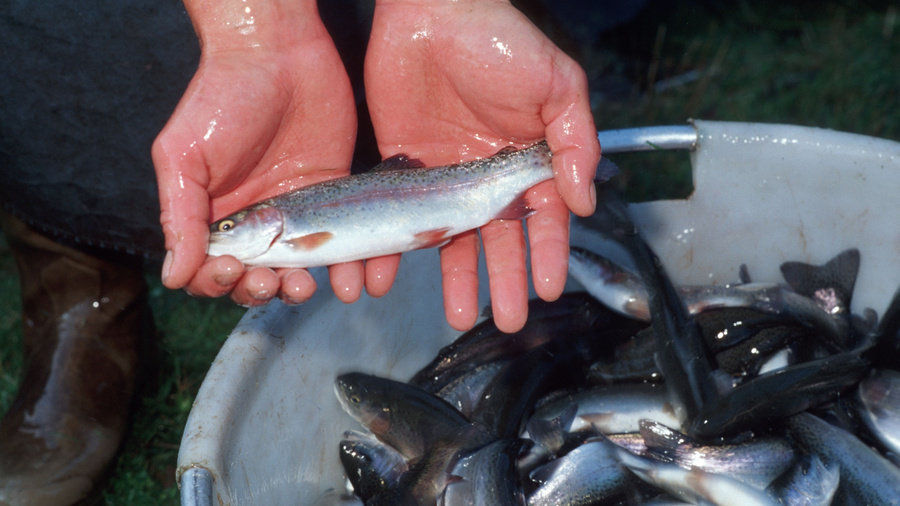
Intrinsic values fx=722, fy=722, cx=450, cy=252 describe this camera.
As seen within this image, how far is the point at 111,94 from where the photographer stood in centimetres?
319

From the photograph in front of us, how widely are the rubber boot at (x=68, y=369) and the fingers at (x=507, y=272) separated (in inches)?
78.7

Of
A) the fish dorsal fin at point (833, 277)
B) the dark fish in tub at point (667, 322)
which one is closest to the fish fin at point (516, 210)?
the dark fish in tub at point (667, 322)

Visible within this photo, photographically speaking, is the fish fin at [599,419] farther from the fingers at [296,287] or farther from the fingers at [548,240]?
the fingers at [296,287]

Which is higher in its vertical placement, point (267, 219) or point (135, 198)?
point (267, 219)

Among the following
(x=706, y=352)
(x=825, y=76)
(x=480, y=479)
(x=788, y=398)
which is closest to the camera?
(x=480, y=479)

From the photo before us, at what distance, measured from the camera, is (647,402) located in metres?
2.75

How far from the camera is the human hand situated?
221cm

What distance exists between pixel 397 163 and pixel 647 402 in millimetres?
1313

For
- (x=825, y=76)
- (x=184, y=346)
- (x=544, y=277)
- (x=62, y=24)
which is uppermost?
(x=62, y=24)

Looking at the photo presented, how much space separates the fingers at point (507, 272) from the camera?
2.46 meters

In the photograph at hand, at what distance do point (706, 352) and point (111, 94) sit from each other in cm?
274

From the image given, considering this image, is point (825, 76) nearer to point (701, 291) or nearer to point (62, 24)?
point (701, 291)

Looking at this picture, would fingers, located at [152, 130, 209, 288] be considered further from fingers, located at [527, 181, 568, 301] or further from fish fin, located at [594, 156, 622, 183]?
fish fin, located at [594, 156, 622, 183]

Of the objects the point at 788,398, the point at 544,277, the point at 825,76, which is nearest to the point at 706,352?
the point at 788,398
